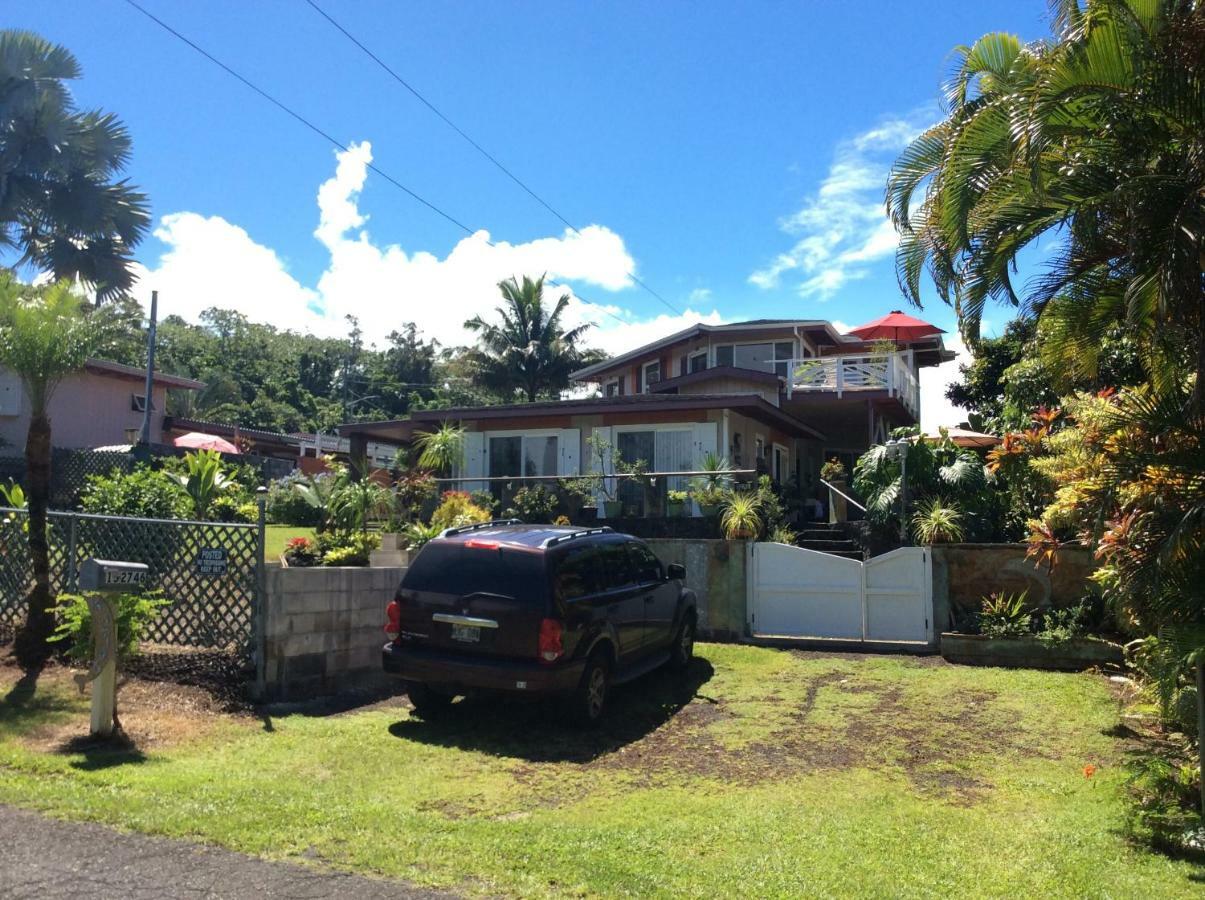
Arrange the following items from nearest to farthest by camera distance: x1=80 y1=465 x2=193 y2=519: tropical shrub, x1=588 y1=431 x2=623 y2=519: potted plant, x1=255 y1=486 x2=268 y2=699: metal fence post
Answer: x1=255 y1=486 x2=268 y2=699: metal fence post
x1=80 y1=465 x2=193 y2=519: tropical shrub
x1=588 y1=431 x2=623 y2=519: potted plant

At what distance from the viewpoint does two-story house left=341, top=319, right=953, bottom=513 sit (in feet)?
63.8

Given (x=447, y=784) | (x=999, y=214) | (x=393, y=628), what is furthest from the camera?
(x=393, y=628)

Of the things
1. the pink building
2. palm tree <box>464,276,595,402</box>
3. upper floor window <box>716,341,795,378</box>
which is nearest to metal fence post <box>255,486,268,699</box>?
the pink building

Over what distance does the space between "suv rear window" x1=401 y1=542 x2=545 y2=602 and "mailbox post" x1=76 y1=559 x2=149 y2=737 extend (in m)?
2.36

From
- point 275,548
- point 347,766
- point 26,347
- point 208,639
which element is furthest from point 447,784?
point 275,548

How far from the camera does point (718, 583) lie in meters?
13.5

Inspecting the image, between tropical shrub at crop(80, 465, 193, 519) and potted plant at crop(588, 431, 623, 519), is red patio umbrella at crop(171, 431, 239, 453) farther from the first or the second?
tropical shrub at crop(80, 465, 193, 519)

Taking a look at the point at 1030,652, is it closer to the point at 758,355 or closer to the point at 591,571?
the point at 591,571

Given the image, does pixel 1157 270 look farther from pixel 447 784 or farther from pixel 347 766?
pixel 347 766

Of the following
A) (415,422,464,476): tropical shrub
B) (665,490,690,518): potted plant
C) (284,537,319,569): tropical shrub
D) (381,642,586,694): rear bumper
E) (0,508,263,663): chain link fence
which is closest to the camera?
(381,642,586,694): rear bumper

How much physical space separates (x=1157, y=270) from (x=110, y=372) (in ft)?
91.8

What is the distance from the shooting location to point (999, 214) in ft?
25.6

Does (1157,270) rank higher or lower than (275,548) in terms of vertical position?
higher

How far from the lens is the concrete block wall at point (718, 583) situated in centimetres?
1336
